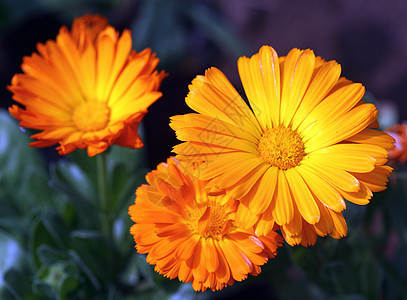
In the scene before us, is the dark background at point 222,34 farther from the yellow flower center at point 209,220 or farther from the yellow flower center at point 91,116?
the yellow flower center at point 209,220

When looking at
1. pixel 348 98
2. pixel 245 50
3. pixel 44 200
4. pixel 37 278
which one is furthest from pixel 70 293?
pixel 245 50

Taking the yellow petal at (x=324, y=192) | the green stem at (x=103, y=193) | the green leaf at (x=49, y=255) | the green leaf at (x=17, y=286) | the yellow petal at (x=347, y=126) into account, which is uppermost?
the yellow petal at (x=347, y=126)

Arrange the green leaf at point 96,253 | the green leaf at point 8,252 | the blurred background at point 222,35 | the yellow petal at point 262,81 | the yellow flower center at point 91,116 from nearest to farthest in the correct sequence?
the yellow petal at point 262,81 → the yellow flower center at point 91,116 → the green leaf at point 96,253 → the green leaf at point 8,252 → the blurred background at point 222,35

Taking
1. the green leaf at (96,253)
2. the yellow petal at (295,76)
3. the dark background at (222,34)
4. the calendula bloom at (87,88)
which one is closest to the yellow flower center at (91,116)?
the calendula bloom at (87,88)

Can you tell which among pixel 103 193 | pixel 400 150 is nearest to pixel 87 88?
pixel 103 193

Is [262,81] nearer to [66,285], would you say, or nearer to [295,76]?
[295,76]

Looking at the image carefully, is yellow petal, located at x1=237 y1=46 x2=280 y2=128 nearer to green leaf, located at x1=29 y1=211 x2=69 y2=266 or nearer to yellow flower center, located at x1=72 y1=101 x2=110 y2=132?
yellow flower center, located at x1=72 y1=101 x2=110 y2=132

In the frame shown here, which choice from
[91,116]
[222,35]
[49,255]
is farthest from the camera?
[222,35]
